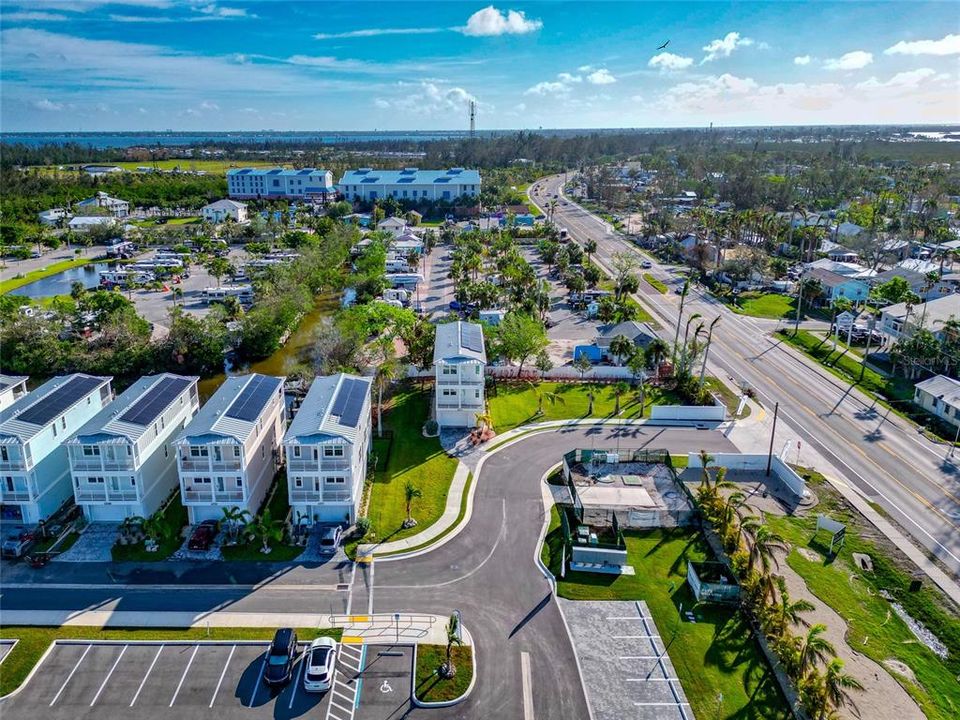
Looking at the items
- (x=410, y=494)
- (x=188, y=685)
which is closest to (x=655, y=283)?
(x=410, y=494)

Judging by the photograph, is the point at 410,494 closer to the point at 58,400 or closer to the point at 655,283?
the point at 58,400

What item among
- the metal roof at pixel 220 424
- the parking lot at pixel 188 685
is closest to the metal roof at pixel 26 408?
the metal roof at pixel 220 424

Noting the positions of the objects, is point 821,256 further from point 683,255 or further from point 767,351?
point 767,351

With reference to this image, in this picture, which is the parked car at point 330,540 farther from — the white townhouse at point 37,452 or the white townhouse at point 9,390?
the white townhouse at point 9,390

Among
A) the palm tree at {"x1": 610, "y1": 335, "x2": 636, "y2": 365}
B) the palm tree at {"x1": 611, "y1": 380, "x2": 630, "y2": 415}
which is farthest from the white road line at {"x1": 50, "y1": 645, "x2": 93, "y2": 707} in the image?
the palm tree at {"x1": 610, "y1": 335, "x2": 636, "y2": 365}

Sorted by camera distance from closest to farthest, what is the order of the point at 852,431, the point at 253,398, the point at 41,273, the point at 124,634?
1. the point at 124,634
2. the point at 253,398
3. the point at 852,431
4. the point at 41,273

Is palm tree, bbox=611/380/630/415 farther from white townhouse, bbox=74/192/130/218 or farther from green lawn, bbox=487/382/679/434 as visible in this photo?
white townhouse, bbox=74/192/130/218

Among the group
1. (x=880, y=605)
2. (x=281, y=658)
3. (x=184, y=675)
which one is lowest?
(x=880, y=605)
